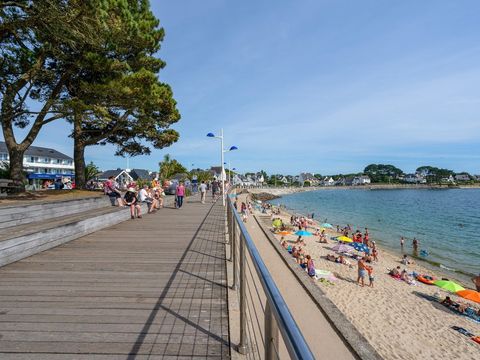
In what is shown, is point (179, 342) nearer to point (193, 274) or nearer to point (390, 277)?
point (193, 274)

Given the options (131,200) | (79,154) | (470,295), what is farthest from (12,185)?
(470,295)

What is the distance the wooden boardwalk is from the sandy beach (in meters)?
→ 6.70

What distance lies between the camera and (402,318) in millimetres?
10914

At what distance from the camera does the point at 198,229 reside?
891cm

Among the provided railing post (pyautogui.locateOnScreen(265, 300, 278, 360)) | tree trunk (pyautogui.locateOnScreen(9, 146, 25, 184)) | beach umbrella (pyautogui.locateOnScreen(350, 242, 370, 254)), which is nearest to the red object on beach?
beach umbrella (pyautogui.locateOnScreen(350, 242, 370, 254))

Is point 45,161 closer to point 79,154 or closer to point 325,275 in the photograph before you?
point 79,154

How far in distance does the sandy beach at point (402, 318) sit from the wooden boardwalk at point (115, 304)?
670 centimetres

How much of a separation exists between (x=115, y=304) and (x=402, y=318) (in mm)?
10829

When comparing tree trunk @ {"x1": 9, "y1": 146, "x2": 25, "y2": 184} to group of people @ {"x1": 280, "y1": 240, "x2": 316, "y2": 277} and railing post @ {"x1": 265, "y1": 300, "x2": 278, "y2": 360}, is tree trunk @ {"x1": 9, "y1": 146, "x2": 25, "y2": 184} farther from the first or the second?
railing post @ {"x1": 265, "y1": 300, "x2": 278, "y2": 360}

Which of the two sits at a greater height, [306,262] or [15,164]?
[15,164]

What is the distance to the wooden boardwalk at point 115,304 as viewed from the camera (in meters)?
2.65

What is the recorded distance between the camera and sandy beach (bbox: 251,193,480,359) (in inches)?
349

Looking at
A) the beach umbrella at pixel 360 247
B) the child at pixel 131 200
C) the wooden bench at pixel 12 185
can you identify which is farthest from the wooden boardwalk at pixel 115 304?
the beach umbrella at pixel 360 247

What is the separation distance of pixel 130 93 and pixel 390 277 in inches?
610
